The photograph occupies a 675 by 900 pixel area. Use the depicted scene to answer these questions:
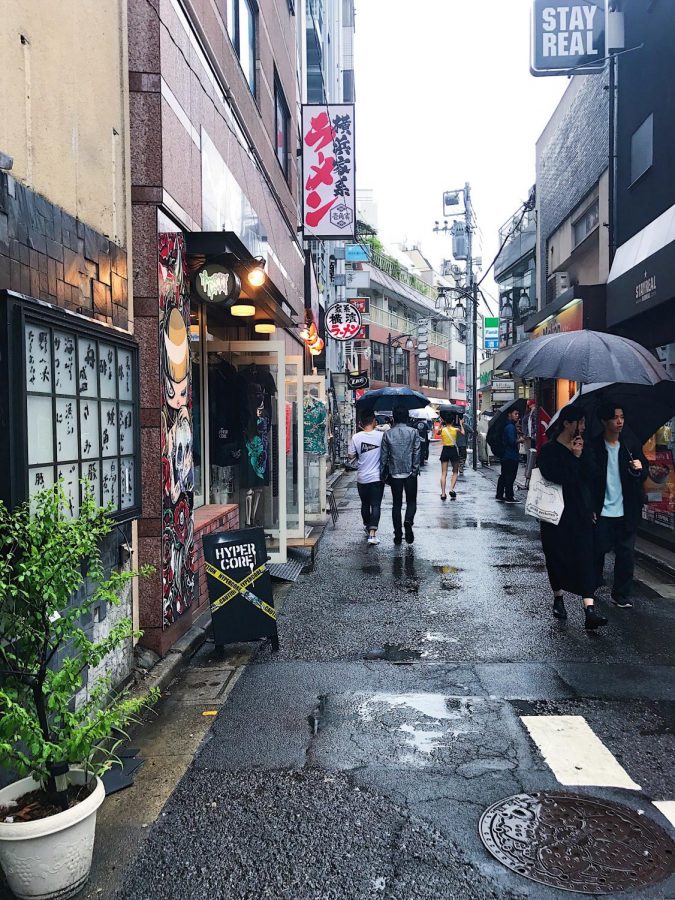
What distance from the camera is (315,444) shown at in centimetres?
1355

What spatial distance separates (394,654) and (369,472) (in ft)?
18.8

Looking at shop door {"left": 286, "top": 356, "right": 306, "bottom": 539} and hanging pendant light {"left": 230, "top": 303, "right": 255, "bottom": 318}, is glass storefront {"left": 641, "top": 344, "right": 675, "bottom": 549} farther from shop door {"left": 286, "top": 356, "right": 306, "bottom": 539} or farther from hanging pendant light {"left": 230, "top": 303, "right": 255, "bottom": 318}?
hanging pendant light {"left": 230, "top": 303, "right": 255, "bottom": 318}

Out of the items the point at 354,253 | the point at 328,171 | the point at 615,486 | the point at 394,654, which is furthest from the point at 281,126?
the point at 354,253

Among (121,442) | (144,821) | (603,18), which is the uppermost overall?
(603,18)

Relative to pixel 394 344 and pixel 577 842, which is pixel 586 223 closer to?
pixel 577 842

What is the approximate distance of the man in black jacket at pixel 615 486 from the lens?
7.41m

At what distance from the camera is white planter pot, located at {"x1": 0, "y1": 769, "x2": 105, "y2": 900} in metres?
2.96

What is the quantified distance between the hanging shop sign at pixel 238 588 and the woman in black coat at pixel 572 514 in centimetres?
276

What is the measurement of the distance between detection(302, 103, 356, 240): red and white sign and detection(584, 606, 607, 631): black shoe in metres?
11.9

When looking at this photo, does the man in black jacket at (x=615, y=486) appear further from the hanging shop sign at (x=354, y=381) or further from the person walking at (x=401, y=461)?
the hanging shop sign at (x=354, y=381)

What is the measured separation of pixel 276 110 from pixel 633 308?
7.74 meters

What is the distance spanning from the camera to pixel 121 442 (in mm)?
5516

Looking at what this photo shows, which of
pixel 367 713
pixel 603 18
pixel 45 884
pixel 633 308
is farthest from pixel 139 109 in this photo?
pixel 603 18

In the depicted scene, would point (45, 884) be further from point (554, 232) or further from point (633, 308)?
point (554, 232)
